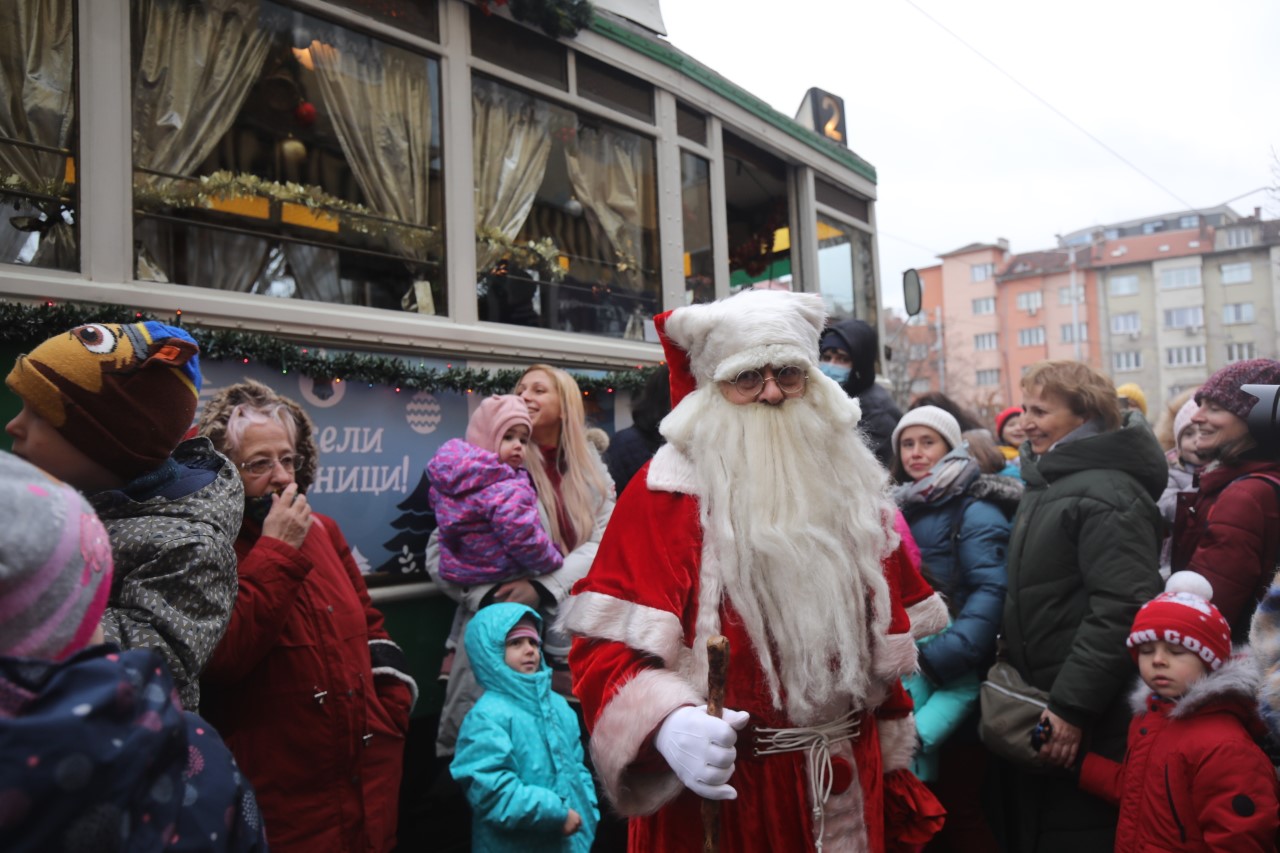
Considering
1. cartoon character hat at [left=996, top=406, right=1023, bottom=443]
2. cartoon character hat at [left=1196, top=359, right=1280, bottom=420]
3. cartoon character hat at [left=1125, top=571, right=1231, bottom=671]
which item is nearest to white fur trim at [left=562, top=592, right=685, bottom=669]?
cartoon character hat at [left=1125, top=571, right=1231, bottom=671]

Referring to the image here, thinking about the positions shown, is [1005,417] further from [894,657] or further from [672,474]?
[672,474]

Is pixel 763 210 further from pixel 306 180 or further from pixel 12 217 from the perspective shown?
pixel 12 217

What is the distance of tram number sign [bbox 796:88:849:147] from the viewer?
24.8 ft

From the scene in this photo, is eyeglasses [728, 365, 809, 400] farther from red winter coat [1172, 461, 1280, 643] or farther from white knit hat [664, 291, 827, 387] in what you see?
red winter coat [1172, 461, 1280, 643]

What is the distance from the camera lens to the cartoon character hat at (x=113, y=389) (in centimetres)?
166

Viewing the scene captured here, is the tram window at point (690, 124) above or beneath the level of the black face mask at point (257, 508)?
above

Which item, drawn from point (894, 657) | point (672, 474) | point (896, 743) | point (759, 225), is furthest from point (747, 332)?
point (759, 225)

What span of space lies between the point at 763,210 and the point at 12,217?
5622 mm

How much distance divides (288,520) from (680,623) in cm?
115

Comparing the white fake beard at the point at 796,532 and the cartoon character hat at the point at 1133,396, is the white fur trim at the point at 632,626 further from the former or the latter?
the cartoon character hat at the point at 1133,396

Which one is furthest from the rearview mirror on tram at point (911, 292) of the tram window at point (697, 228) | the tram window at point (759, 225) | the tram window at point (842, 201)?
the tram window at point (697, 228)

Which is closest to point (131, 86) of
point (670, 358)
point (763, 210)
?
point (670, 358)

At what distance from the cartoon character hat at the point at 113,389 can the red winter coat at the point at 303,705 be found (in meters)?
0.52

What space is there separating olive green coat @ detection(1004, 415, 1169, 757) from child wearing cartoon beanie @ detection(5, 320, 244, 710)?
8.87 ft
